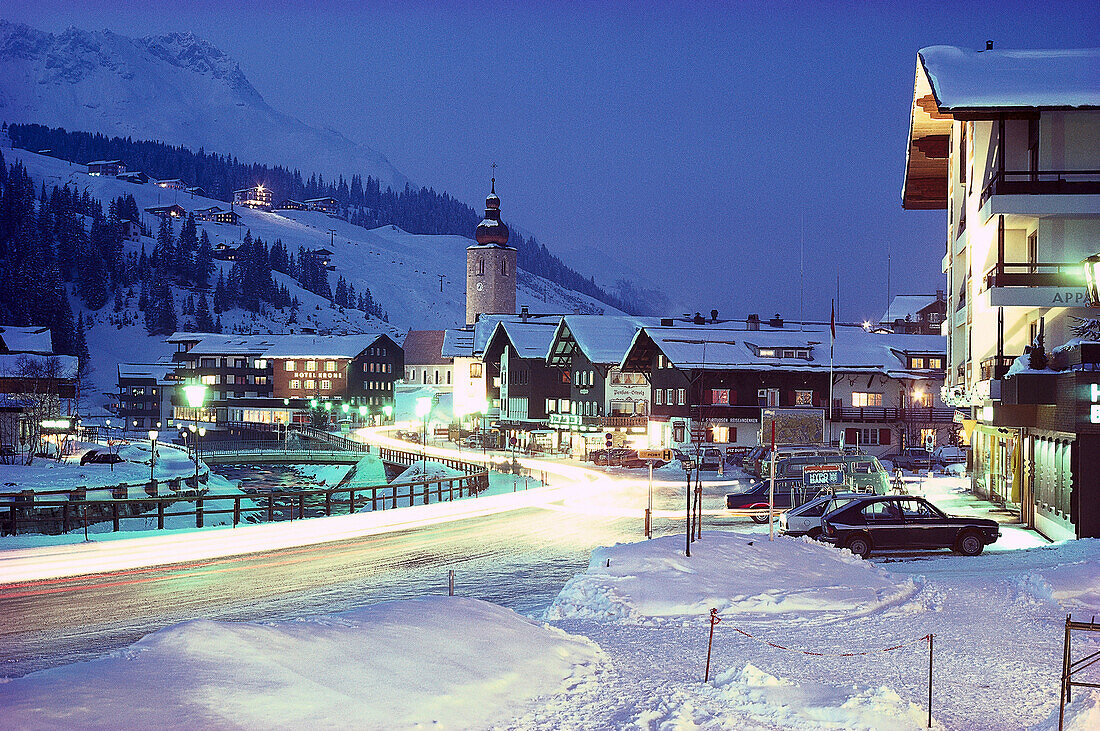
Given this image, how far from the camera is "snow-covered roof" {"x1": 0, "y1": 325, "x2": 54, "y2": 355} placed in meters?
122

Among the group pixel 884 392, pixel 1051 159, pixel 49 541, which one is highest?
pixel 1051 159

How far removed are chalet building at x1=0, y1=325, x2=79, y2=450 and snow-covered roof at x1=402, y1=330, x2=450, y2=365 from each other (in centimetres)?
5437

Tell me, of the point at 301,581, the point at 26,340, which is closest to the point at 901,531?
the point at 301,581

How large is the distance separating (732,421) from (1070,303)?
41.1 meters

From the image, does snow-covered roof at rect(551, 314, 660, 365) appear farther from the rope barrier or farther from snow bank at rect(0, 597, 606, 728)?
snow bank at rect(0, 597, 606, 728)

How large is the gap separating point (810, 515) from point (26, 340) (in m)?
121

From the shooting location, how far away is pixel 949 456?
63062 mm

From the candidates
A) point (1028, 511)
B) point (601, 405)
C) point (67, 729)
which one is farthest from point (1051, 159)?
point (601, 405)

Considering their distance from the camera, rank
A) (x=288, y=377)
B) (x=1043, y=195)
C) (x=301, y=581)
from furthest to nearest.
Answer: (x=288, y=377), (x=1043, y=195), (x=301, y=581)

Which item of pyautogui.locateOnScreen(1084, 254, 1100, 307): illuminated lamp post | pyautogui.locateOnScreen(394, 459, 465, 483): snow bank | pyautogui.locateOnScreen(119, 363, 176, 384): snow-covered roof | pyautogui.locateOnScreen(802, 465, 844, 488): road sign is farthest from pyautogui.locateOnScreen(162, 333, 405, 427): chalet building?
pyautogui.locateOnScreen(1084, 254, 1100, 307): illuminated lamp post

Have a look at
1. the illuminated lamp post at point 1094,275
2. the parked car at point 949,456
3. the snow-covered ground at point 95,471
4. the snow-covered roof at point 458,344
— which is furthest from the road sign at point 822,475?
the snow-covered roof at point 458,344

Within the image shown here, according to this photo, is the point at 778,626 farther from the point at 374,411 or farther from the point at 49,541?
the point at 374,411

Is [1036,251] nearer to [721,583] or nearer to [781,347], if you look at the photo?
[721,583]

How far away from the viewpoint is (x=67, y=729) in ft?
28.8
